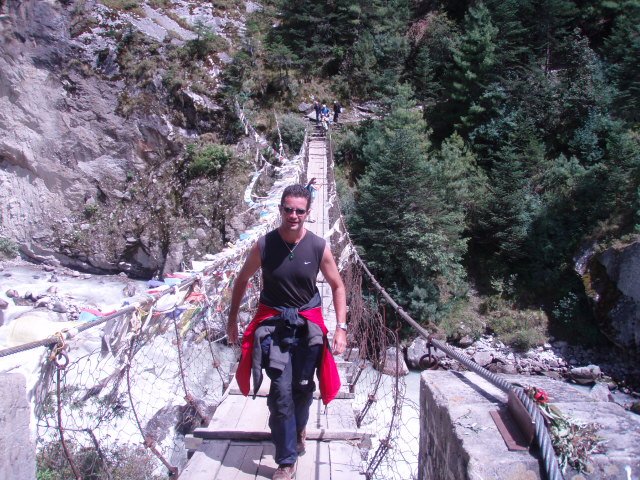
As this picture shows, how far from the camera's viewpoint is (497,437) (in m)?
1.11

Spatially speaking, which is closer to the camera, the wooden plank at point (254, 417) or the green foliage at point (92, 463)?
the wooden plank at point (254, 417)

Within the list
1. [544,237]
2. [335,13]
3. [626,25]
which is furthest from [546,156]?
[335,13]

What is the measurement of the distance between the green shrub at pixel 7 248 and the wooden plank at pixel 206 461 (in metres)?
12.3

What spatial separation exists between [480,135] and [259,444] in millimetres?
12852

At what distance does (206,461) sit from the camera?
6.42 ft

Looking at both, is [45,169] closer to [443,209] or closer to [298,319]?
[443,209]

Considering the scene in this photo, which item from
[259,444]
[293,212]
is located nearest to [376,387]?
[259,444]

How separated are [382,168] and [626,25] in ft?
29.1

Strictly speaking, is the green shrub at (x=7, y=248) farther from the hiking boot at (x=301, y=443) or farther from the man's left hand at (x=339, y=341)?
the man's left hand at (x=339, y=341)

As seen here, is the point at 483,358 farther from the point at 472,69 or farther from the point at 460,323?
the point at 472,69

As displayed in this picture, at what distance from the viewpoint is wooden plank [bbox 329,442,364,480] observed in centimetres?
189

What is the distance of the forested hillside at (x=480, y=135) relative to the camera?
1006 centimetres

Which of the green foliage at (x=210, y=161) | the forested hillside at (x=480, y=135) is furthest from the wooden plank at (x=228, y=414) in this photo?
the green foliage at (x=210, y=161)

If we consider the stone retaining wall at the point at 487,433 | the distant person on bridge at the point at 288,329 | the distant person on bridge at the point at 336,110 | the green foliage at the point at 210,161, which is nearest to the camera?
the stone retaining wall at the point at 487,433
